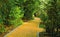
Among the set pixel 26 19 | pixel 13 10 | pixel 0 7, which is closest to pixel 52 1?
pixel 0 7

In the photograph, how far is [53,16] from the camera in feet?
57.4

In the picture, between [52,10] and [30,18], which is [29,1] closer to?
[30,18]

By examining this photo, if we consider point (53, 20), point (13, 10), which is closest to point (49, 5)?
point (53, 20)

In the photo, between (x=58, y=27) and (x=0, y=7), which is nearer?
(x=0, y=7)

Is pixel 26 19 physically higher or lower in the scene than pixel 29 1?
lower

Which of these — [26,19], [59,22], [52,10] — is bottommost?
[26,19]

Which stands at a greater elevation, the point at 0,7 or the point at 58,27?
the point at 0,7

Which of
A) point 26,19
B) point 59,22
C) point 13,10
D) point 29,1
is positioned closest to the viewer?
point 59,22

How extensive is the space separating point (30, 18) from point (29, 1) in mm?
5795

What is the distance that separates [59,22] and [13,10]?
32.0 ft

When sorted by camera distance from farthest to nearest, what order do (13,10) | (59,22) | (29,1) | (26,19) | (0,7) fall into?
1. (26,19)
2. (29,1)
3. (13,10)
4. (59,22)
5. (0,7)

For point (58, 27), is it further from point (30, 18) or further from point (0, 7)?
point (30, 18)

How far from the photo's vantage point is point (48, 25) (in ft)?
59.6

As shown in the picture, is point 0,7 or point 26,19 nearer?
point 0,7
